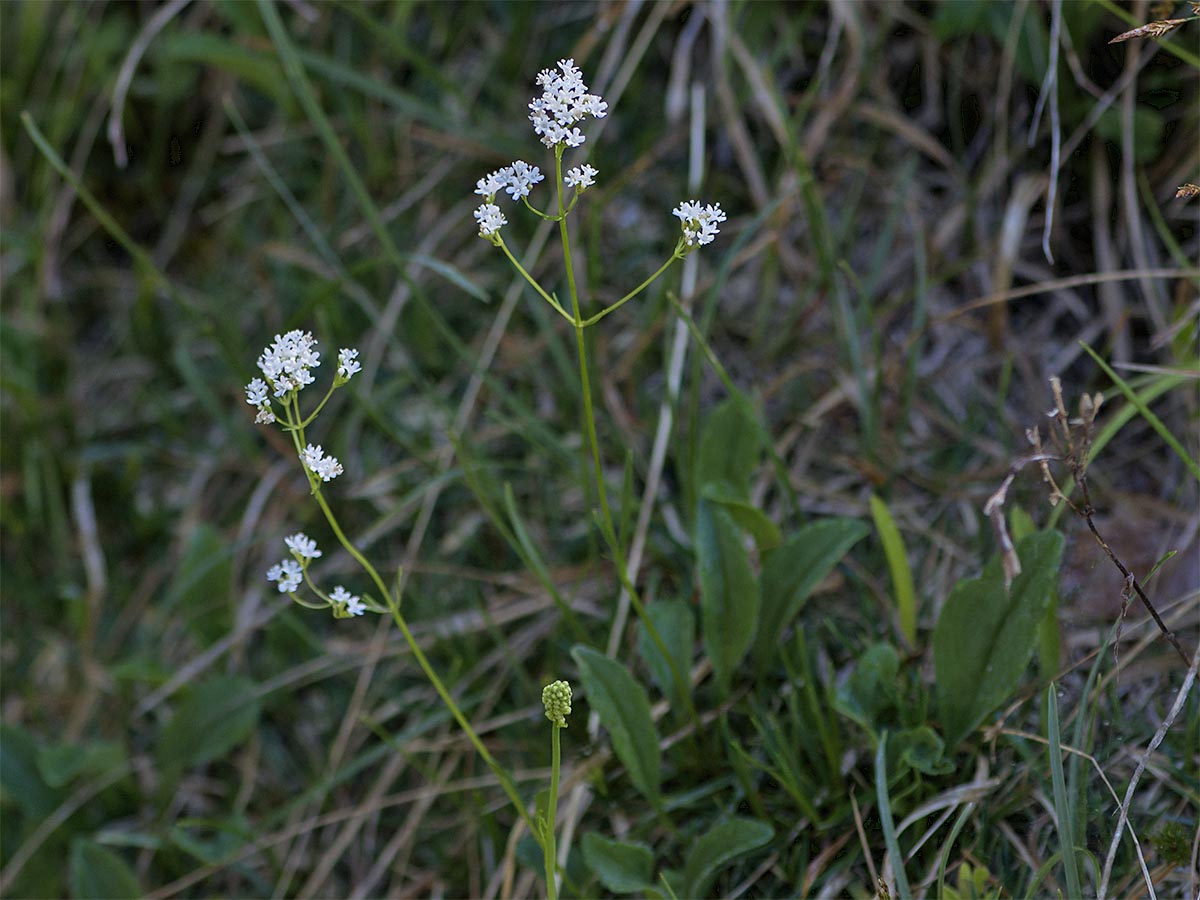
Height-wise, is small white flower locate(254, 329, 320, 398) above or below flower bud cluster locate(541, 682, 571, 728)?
above

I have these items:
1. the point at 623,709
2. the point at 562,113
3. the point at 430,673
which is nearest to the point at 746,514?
the point at 623,709

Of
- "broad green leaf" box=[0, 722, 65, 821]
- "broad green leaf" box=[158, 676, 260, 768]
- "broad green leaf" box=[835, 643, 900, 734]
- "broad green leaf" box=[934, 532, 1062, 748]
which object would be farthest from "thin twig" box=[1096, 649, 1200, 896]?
"broad green leaf" box=[0, 722, 65, 821]

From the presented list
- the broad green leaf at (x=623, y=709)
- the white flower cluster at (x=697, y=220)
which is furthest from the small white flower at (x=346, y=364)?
the broad green leaf at (x=623, y=709)

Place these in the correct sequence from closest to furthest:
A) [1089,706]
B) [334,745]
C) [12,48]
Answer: [1089,706] → [334,745] → [12,48]

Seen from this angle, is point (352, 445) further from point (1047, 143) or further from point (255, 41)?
→ point (1047, 143)

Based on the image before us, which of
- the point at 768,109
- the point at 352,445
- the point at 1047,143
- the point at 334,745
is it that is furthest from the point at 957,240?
the point at 334,745

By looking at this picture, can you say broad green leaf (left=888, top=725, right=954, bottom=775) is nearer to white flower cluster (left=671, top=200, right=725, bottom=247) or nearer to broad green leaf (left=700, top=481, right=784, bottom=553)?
broad green leaf (left=700, top=481, right=784, bottom=553)

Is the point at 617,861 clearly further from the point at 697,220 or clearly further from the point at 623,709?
the point at 697,220
